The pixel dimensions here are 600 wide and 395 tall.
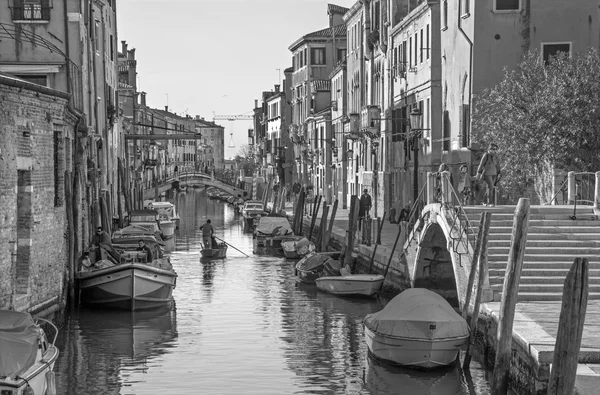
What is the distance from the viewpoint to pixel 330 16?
258 feet

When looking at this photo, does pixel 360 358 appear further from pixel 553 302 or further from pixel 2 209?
pixel 2 209

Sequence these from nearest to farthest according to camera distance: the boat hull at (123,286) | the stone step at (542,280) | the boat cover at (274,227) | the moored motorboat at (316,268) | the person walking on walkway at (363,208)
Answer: the stone step at (542,280) < the boat hull at (123,286) < the moored motorboat at (316,268) < the person walking on walkway at (363,208) < the boat cover at (274,227)

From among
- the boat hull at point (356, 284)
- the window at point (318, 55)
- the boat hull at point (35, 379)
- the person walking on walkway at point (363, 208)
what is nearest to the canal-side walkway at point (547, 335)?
the boat hull at point (35, 379)

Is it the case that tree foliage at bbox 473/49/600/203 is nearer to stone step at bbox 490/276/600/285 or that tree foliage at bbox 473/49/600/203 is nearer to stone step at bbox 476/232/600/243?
stone step at bbox 476/232/600/243

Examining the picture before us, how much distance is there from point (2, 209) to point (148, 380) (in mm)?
3532

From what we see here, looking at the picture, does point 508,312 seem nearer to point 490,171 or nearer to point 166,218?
point 490,171

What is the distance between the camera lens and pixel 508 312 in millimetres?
14828

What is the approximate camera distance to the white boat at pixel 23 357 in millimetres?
12672

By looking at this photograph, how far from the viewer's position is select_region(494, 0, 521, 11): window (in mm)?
29641

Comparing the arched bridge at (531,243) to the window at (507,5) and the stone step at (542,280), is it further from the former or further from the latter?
the window at (507,5)

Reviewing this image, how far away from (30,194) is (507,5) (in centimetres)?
1495

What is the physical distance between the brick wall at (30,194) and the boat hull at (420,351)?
608cm

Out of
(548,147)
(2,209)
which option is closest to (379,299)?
(548,147)

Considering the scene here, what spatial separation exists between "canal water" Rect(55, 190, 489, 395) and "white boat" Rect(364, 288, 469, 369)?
0.26m
